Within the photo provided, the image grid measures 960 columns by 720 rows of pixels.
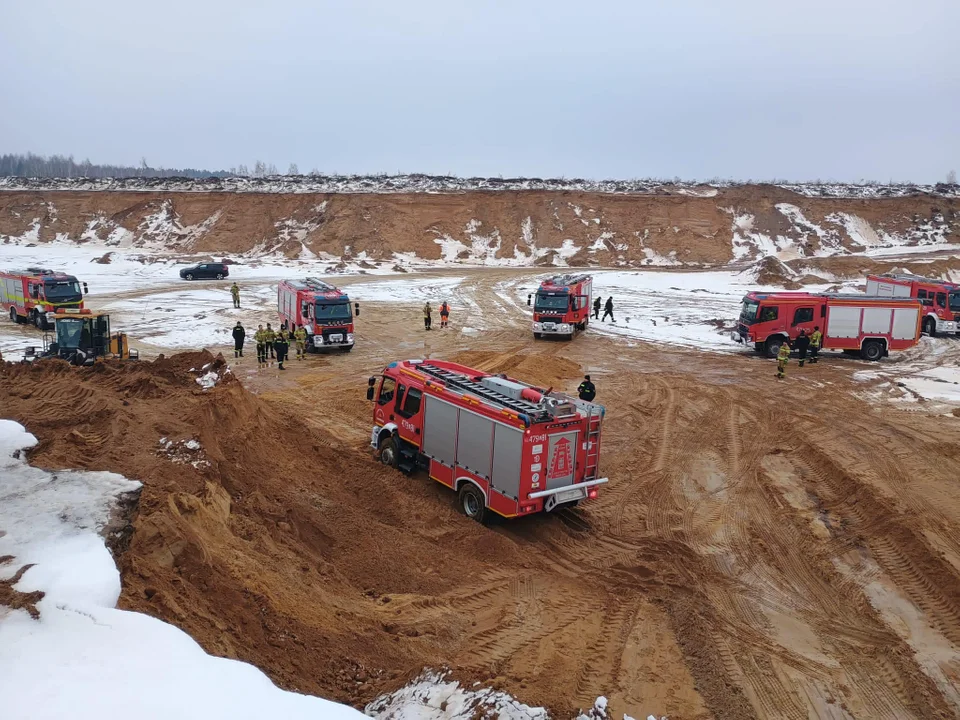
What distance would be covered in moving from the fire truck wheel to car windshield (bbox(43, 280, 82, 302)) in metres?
24.0

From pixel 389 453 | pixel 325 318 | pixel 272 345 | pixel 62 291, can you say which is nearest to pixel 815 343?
pixel 325 318

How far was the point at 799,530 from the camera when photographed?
14039mm

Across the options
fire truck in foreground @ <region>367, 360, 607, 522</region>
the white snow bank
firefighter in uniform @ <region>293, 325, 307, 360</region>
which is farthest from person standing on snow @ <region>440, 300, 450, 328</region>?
the white snow bank

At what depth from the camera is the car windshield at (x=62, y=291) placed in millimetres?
32719

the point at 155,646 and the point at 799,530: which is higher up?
the point at 155,646

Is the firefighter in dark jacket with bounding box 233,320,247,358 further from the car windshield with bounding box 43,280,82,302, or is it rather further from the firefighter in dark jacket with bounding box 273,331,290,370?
the car windshield with bounding box 43,280,82,302

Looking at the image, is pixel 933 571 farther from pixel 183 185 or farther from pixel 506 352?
pixel 183 185

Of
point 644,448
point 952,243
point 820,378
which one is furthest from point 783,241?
point 644,448

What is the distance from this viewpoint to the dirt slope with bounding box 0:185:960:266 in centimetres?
6738

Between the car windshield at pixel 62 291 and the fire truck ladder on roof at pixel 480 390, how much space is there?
80.0 feet

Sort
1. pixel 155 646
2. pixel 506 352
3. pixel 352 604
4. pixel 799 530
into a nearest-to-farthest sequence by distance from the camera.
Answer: pixel 155 646, pixel 352 604, pixel 799 530, pixel 506 352

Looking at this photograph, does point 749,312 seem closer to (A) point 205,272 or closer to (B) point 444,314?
(B) point 444,314

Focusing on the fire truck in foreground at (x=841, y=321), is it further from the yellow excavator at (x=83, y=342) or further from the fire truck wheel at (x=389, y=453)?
the yellow excavator at (x=83, y=342)

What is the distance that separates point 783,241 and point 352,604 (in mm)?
66784
